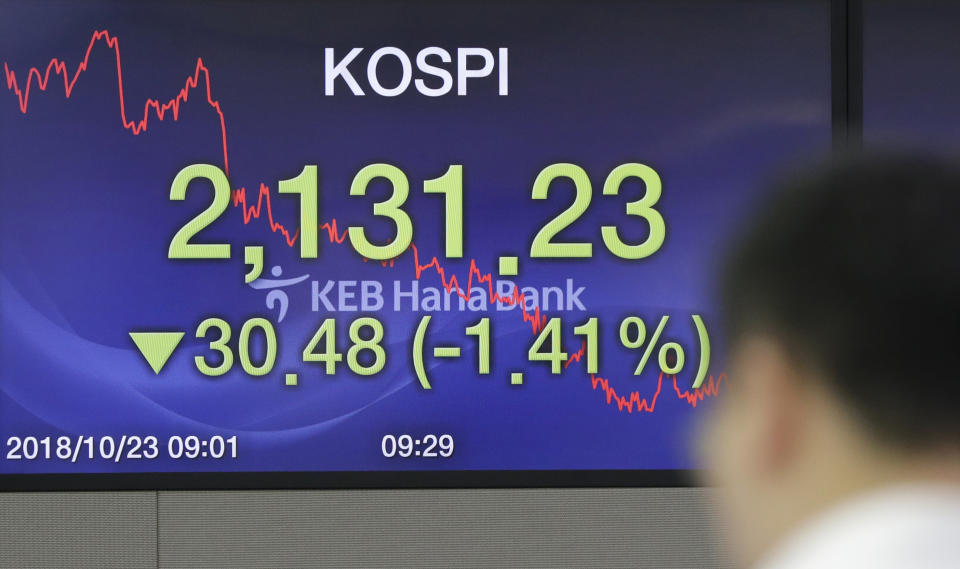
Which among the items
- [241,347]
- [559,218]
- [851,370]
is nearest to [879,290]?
[851,370]

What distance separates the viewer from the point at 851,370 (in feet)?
1.69

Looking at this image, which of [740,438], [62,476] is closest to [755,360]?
[740,438]

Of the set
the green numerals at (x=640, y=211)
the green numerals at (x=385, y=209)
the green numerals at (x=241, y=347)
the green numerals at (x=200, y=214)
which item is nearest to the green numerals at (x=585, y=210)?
the green numerals at (x=640, y=211)

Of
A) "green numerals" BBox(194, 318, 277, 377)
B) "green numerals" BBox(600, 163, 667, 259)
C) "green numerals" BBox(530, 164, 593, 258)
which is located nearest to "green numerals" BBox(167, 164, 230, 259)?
"green numerals" BBox(194, 318, 277, 377)

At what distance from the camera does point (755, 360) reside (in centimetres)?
55

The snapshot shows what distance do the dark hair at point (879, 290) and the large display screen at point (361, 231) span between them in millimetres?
2978

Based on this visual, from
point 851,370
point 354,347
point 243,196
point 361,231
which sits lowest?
point 354,347

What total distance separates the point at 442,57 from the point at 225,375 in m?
1.30

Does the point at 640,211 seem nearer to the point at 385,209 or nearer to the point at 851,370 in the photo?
the point at 385,209

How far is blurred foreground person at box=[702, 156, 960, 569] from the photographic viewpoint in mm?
503

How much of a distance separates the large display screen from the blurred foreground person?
296 cm

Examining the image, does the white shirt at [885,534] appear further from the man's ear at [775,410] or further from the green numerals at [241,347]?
the green numerals at [241,347]

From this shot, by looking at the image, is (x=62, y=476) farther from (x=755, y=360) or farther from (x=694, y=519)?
(x=755, y=360)

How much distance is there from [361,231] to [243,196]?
413mm
